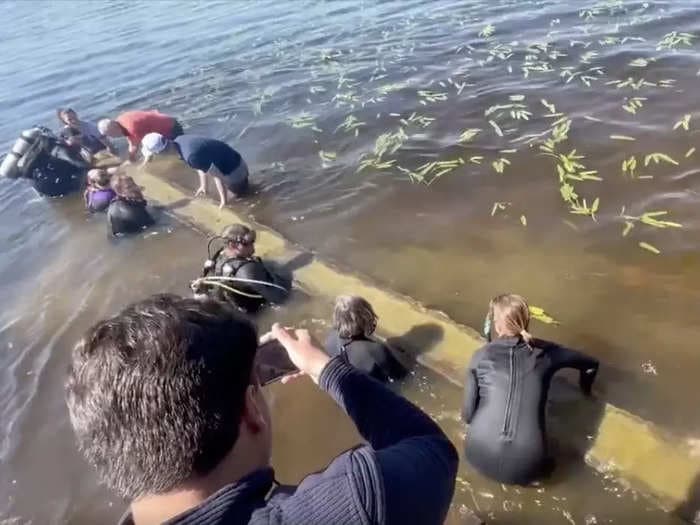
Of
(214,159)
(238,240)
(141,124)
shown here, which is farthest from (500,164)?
(141,124)

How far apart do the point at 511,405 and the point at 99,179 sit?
313 inches

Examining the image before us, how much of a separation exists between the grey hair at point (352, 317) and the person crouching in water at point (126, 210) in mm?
4983

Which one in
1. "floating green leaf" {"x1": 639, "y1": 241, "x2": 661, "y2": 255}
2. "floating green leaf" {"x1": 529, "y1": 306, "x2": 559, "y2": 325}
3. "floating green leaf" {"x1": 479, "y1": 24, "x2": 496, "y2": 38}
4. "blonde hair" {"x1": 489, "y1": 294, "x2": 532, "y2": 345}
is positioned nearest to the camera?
"blonde hair" {"x1": 489, "y1": 294, "x2": 532, "y2": 345}

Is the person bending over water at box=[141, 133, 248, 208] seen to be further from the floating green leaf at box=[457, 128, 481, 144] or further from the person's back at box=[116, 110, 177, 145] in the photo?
the floating green leaf at box=[457, 128, 481, 144]

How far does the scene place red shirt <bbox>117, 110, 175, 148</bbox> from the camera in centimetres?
1108

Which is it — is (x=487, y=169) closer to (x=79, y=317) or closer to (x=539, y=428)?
(x=539, y=428)

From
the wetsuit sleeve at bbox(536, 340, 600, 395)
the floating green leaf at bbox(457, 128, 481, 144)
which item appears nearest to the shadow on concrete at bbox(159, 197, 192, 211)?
the floating green leaf at bbox(457, 128, 481, 144)

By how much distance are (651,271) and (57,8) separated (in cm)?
3134

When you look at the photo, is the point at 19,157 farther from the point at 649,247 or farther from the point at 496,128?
the point at 649,247

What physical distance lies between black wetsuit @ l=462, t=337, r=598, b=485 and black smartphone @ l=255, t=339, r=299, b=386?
7.22ft

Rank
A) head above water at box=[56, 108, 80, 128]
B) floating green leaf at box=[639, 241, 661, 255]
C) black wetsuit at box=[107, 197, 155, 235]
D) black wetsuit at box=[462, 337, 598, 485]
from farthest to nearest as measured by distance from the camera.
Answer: head above water at box=[56, 108, 80, 128] < black wetsuit at box=[107, 197, 155, 235] < floating green leaf at box=[639, 241, 661, 255] < black wetsuit at box=[462, 337, 598, 485]

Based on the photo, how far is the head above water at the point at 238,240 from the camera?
281 inches

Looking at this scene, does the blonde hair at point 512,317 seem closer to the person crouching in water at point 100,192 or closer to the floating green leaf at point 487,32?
the person crouching in water at point 100,192

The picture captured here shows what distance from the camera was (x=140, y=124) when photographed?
11.1 meters
